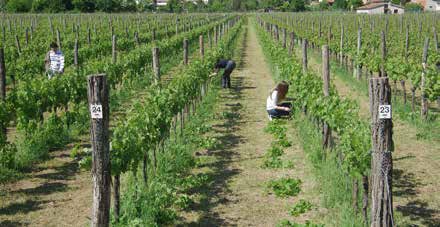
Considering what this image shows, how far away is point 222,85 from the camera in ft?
51.5

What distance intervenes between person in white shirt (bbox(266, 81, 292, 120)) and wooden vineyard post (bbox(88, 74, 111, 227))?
592cm

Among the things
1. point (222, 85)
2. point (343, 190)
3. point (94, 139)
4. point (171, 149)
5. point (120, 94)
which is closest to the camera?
point (94, 139)

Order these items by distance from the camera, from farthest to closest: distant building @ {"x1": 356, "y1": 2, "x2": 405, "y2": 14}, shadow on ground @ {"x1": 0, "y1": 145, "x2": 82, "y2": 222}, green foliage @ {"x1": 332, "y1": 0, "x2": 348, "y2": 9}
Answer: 1. green foliage @ {"x1": 332, "y1": 0, "x2": 348, "y2": 9}
2. distant building @ {"x1": 356, "y1": 2, "x2": 405, "y2": 14}
3. shadow on ground @ {"x1": 0, "y1": 145, "x2": 82, "y2": 222}

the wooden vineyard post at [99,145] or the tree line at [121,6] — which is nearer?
the wooden vineyard post at [99,145]

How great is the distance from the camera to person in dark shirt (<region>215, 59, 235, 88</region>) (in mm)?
15117

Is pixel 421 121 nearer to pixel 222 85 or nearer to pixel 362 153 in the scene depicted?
pixel 362 153

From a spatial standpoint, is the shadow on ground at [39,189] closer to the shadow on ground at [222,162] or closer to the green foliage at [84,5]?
the shadow on ground at [222,162]

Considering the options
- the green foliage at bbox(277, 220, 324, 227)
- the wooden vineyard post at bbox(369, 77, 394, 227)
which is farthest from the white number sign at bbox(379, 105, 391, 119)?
the green foliage at bbox(277, 220, 324, 227)

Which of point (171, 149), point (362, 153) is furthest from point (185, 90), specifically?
point (362, 153)

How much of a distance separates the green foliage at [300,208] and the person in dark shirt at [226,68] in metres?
8.85

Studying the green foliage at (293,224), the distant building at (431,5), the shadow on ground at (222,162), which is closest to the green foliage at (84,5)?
the shadow on ground at (222,162)

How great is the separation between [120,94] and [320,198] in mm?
7760

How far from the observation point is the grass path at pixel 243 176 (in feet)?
21.2

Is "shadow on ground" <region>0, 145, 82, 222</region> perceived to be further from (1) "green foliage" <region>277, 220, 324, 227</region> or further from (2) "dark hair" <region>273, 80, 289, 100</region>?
(2) "dark hair" <region>273, 80, 289, 100</region>
